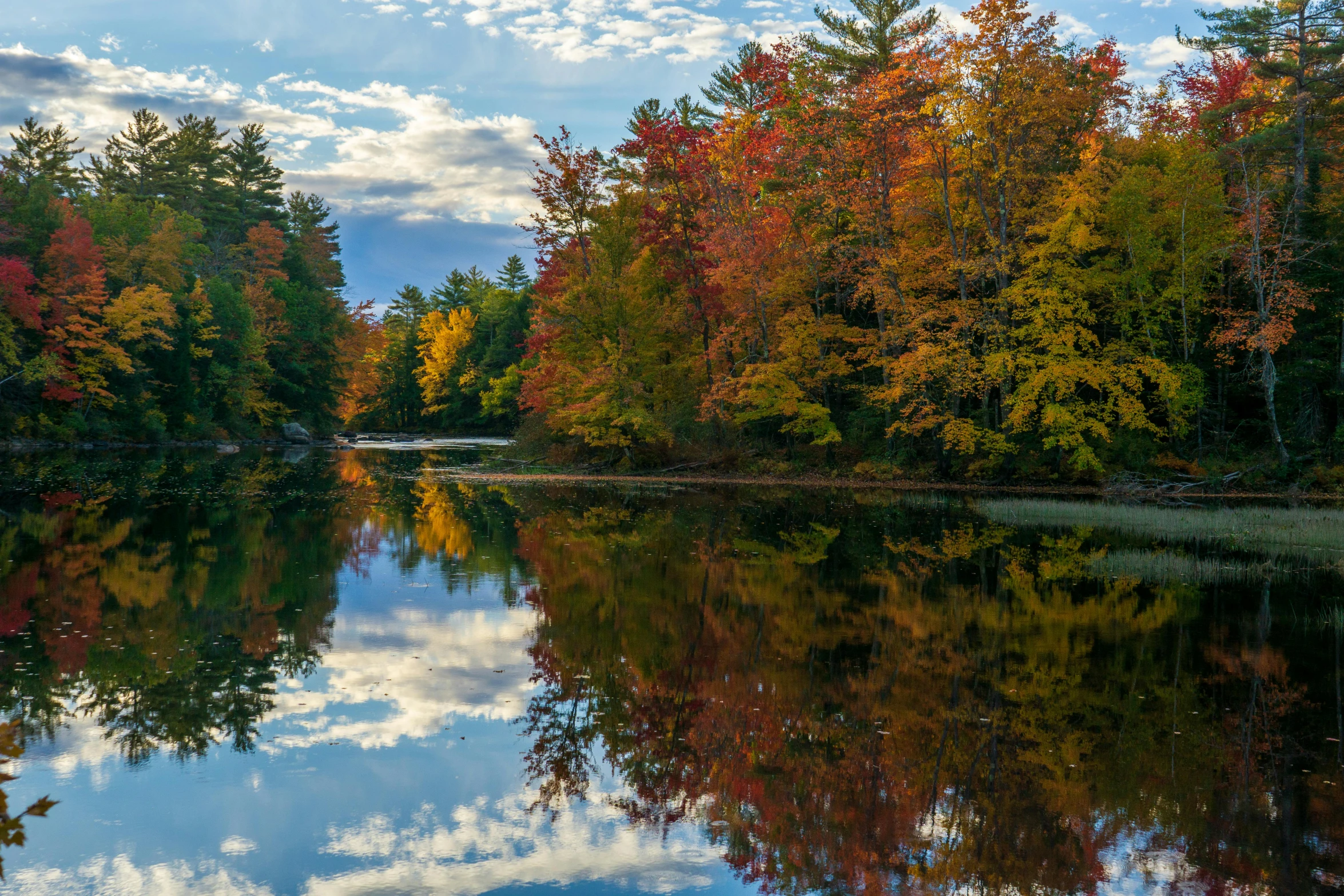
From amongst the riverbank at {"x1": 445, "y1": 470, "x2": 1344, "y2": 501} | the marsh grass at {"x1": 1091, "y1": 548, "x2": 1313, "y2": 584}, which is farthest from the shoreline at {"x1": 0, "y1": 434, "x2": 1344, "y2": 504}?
the marsh grass at {"x1": 1091, "y1": 548, "x2": 1313, "y2": 584}

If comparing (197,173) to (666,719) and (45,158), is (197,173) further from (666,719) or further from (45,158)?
(666,719)

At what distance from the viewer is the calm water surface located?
18.6 ft

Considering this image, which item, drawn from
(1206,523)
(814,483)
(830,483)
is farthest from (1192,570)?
(814,483)

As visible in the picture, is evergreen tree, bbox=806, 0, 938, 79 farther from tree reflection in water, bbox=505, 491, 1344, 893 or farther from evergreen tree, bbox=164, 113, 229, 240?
evergreen tree, bbox=164, 113, 229, 240

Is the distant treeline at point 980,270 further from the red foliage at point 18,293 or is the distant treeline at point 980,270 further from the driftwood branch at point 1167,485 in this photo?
the red foliage at point 18,293

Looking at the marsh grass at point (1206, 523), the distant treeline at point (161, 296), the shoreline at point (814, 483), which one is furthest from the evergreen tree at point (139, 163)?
the marsh grass at point (1206, 523)

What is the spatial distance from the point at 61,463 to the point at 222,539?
81.5 ft

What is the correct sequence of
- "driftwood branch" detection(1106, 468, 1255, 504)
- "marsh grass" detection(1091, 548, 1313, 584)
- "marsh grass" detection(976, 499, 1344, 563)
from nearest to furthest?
"marsh grass" detection(1091, 548, 1313, 584), "marsh grass" detection(976, 499, 1344, 563), "driftwood branch" detection(1106, 468, 1255, 504)

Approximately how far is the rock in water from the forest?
63.5 ft

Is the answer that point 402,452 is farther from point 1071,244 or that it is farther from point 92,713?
point 92,713

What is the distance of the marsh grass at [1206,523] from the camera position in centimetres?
1816

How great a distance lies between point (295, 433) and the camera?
66875 mm

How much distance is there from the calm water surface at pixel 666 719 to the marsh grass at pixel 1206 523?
1029 millimetres

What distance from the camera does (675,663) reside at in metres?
9.75
